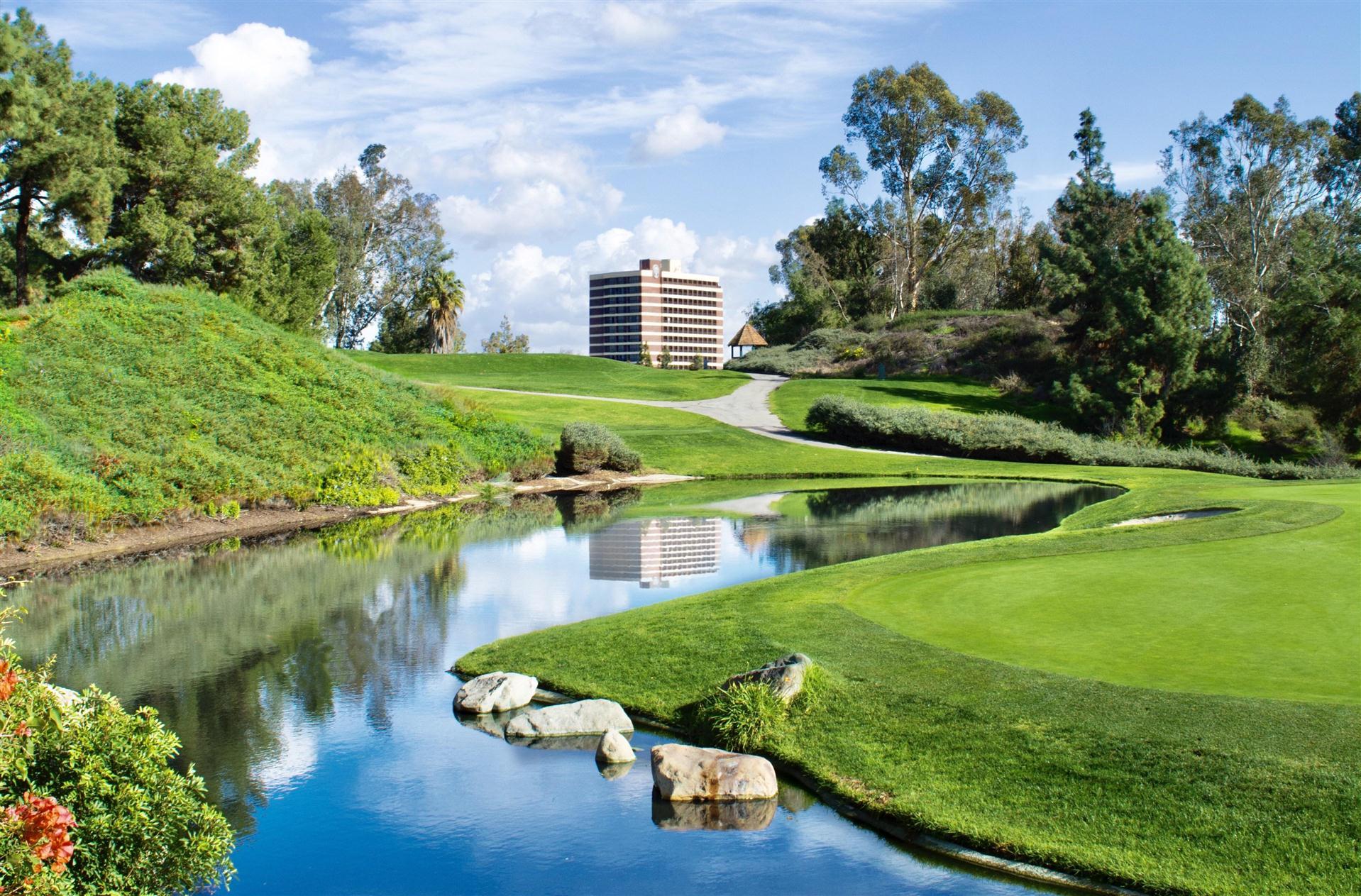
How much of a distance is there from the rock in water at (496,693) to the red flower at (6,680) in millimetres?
5287

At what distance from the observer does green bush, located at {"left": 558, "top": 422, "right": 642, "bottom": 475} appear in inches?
1277

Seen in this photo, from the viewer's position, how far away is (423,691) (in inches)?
428

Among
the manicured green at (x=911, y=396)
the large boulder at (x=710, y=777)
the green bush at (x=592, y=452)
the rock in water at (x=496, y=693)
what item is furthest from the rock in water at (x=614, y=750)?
the manicured green at (x=911, y=396)

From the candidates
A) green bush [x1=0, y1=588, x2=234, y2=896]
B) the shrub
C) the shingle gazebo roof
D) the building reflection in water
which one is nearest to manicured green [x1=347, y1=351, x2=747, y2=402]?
the shingle gazebo roof

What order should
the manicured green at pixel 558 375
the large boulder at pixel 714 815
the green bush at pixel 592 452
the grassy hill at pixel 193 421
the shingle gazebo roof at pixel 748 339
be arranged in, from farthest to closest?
the shingle gazebo roof at pixel 748 339, the manicured green at pixel 558 375, the green bush at pixel 592 452, the grassy hill at pixel 193 421, the large boulder at pixel 714 815

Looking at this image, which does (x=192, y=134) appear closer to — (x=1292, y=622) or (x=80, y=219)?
(x=80, y=219)

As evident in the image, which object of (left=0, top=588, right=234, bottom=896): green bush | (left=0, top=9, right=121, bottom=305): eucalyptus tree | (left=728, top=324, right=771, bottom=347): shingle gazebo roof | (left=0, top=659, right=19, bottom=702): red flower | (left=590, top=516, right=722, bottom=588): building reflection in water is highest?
(left=0, top=9, right=121, bottom=305): eucalyptus tree

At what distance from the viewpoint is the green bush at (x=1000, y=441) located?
35.9 m

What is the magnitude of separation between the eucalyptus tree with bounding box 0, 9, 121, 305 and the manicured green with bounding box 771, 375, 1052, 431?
26.6 metres

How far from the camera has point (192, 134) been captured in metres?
41.5

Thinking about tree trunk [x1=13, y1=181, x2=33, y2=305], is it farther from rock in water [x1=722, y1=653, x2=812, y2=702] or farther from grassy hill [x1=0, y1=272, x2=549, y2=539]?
rock in water [x1=722, y1=653, x2=812, y2=702]

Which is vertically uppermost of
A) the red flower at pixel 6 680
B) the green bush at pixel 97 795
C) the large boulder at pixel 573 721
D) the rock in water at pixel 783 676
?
the red flower at pixel 6 680

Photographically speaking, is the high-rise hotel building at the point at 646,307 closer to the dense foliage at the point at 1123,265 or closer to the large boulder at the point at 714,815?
the dense foliage at the point at 1123,265

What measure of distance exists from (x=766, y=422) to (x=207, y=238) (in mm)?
23576
